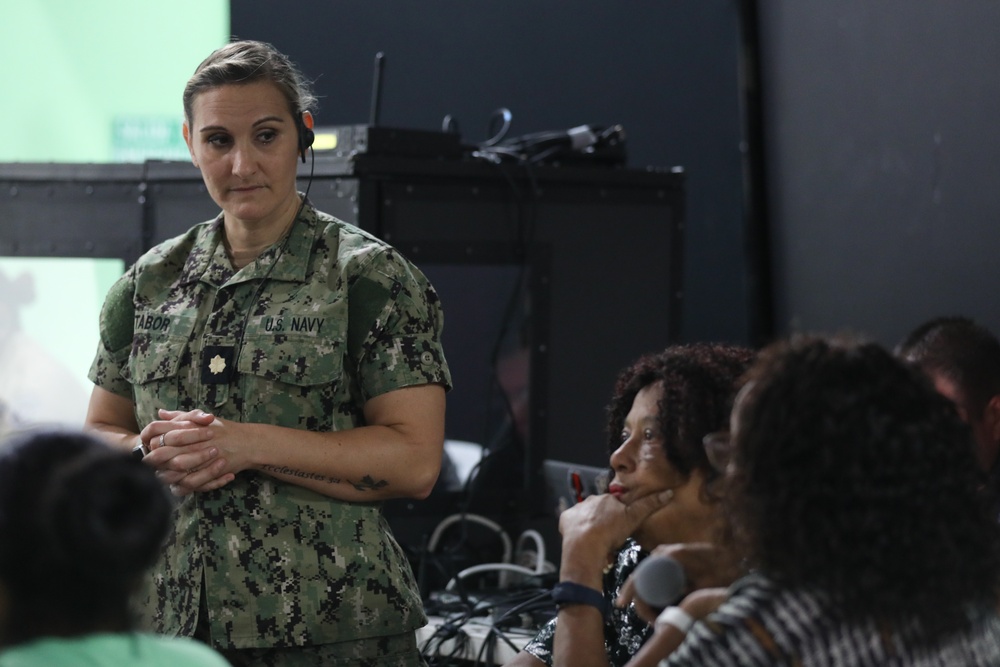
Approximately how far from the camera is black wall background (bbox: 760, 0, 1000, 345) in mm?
3477

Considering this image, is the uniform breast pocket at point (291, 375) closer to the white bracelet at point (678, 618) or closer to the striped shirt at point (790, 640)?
the white bracelet at point (678, 618)

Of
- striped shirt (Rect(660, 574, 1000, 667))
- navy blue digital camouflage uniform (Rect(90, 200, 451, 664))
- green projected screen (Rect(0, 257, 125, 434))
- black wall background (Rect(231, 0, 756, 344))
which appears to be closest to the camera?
striped shirt (Rect(660, 574, 1000, 667))

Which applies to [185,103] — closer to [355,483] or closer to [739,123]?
[355,483]

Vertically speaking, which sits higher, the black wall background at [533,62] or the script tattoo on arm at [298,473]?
the black wall background at [533,62]

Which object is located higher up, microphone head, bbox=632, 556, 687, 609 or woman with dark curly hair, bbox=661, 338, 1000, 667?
woman with dark curly hair, bbox=661, 338, 1000, 667

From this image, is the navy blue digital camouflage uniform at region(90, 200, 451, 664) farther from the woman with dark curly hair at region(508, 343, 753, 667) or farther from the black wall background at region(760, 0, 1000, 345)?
the black wall background at region(760, 0, 1000, 345)

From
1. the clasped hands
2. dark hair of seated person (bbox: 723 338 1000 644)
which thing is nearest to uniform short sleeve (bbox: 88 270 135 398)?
the clasped hands

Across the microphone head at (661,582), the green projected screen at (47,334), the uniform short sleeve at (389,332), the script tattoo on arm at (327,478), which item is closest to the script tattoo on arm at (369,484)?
the script tattoo on arm at (327,478)

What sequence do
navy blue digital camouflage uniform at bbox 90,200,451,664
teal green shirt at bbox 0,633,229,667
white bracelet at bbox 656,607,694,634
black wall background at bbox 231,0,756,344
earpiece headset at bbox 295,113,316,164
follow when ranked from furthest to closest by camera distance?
black wall background at bbox 231,0,756,344 → earpiece headset at bbox 295,113,316,164 → navy blue digital camouflage uniform at bbox 90,200,451,664 → white bracelet at bbox 656,607,694,634 → teal green shirt at bbox 0,633,229,667

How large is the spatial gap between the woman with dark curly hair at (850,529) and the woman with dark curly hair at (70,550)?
48cm

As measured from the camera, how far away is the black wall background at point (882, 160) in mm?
3477

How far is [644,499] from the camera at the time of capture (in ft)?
5.56

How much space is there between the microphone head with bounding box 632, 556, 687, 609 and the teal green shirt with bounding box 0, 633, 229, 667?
1.63 ft

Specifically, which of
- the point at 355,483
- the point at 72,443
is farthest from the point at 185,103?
the point at 72,443
